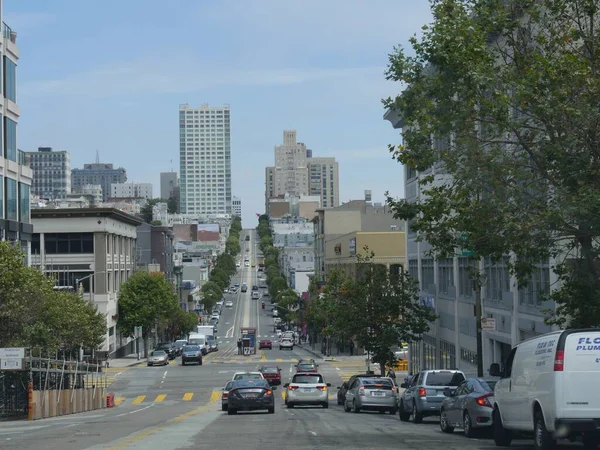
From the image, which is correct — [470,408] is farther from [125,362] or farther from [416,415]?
[125,362]

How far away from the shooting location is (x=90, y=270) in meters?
95.7

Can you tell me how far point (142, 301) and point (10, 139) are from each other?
47741mm

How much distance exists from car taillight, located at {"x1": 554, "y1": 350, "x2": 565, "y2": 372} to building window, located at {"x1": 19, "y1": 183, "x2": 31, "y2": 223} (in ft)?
140

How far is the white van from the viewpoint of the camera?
54.9 feet

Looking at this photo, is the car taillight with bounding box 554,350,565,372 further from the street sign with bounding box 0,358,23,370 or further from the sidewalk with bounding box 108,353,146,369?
the sidewalk with bounding box 108,353,146,369

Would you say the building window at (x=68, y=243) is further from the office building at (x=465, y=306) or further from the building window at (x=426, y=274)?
the building window at (x=426, y=274)

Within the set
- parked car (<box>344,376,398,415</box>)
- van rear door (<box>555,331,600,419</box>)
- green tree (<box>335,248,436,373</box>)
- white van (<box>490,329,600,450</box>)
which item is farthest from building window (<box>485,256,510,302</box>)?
van rear door (<box>555,331,600,419</box>)

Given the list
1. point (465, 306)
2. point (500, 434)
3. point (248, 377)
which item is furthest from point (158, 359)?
point (500, 434)

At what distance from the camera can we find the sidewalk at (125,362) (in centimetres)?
9007

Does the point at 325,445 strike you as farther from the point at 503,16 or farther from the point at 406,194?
the point at 406,194

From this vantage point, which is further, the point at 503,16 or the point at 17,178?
the point at 17,178

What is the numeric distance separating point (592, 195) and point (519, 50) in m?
4.87

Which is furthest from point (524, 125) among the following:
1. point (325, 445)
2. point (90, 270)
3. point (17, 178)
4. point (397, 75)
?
point (90, 270)

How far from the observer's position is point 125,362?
312ft
